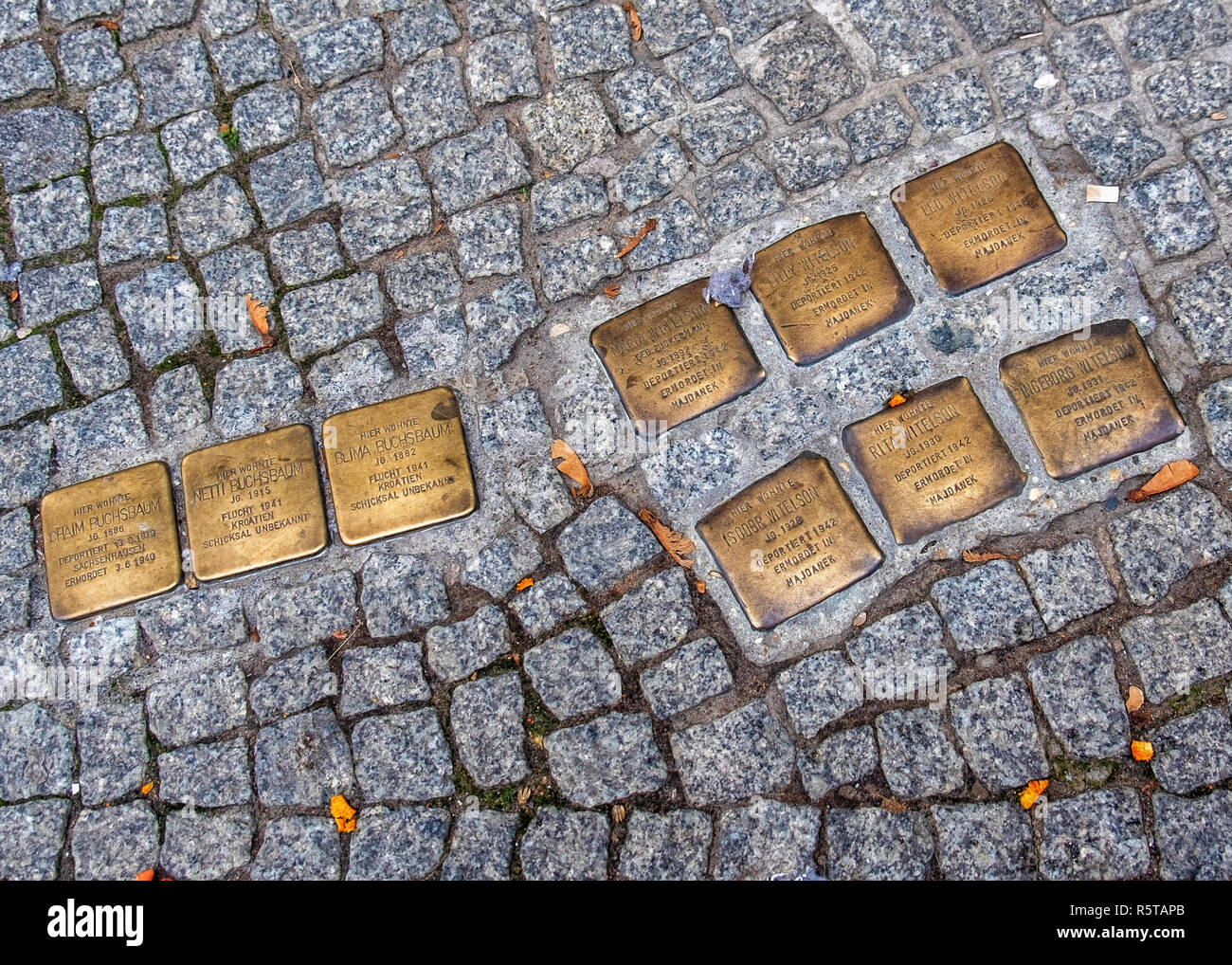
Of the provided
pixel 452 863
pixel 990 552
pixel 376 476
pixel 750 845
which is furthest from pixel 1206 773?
pixel 376 476

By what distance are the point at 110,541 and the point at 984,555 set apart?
10.4 feet

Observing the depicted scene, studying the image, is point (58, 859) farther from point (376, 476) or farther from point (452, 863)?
point (376, 476)

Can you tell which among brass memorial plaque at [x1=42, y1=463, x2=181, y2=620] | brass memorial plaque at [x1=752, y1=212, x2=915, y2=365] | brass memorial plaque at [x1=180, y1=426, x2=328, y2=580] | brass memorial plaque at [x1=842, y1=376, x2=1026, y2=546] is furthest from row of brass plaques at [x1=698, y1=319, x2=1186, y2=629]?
brass memorial plaque at [x1=42, y1=463, x2=181, y2=620]

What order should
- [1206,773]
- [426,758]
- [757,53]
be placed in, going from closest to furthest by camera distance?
[1206,773]
[426,758]
[757,53]

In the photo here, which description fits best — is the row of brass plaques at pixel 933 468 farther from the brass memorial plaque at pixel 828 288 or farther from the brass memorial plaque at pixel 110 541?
the brass memorial plaque at pixel 110 541

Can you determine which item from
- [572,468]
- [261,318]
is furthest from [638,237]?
[261,318]

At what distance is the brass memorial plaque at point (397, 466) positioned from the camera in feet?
10.3

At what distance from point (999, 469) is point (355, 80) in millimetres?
2964

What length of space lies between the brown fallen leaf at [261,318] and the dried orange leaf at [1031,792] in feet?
10.3

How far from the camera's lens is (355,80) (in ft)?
11.8

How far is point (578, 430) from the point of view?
126 inches

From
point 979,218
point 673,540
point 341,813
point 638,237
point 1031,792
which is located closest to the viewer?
point 1031,792

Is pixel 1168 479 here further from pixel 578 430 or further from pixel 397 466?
pixel 397 466

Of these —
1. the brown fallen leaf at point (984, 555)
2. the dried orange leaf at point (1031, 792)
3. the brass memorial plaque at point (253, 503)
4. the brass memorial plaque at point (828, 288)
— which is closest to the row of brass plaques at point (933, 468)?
the brown fallen leaf at point (984, 555)
